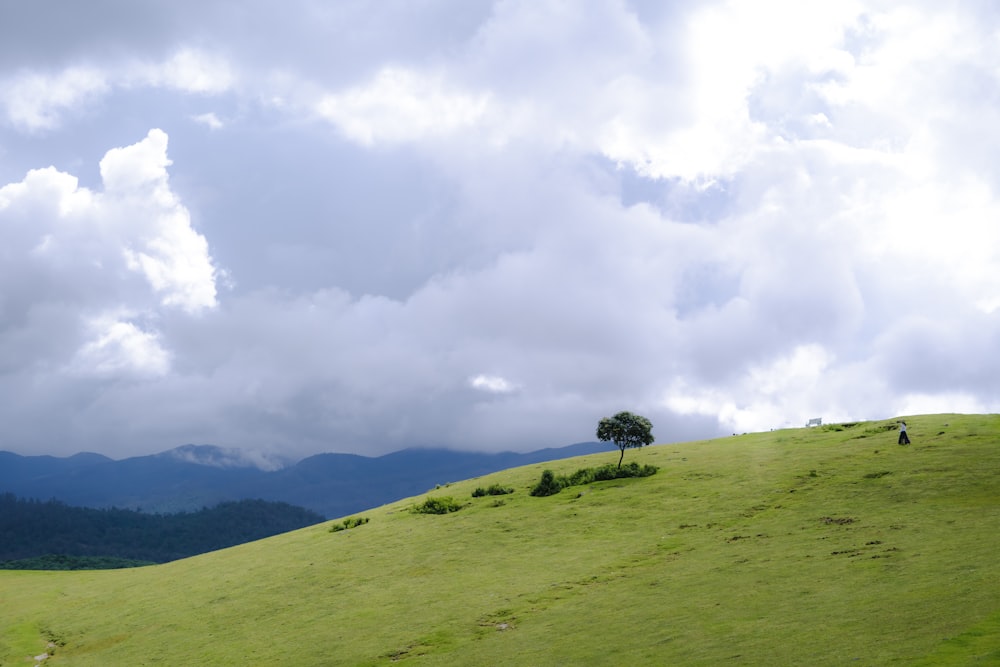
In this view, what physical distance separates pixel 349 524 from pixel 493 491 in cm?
1585

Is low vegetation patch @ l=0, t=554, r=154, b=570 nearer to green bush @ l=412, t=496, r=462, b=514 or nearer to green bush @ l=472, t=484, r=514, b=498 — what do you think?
green bush @ l=412, t=496, r=462, b=514

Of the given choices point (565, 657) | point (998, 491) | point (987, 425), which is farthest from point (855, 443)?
point (565, 657)

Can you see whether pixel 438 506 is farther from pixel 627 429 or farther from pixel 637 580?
pixel 637 580

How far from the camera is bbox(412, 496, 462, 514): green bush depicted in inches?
3066

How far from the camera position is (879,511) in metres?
49.3

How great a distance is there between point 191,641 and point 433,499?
106 feet

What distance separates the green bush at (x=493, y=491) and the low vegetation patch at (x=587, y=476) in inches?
139

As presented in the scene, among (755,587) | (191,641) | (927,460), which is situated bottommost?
(191,641)

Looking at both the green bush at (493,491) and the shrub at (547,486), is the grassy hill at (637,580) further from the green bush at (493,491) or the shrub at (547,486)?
the shrub at (547,486)

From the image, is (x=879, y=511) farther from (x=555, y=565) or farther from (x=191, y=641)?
(x=191, y=641)

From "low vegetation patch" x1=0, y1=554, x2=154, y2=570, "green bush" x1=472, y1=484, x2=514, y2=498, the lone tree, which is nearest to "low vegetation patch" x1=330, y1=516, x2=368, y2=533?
"green bush" x1=472, y1=484, x2=514, y2=498

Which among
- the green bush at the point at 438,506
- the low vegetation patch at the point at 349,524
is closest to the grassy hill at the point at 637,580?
the green bush at the point at 438,506

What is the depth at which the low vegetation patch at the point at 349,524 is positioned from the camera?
269ft

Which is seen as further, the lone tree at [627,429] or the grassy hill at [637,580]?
the lone tree at [627,429]
